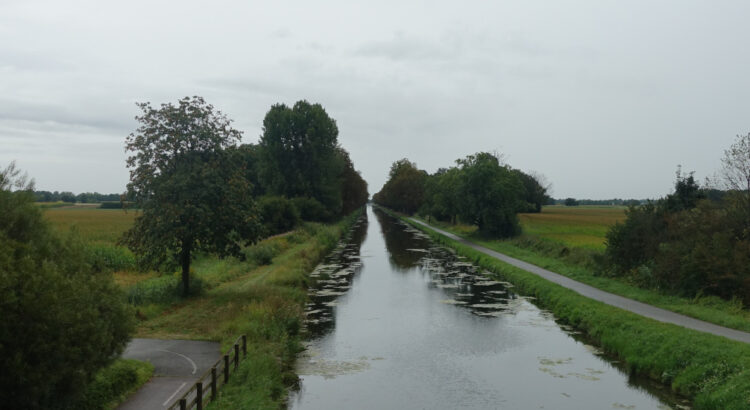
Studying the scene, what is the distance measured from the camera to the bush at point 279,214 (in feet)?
195

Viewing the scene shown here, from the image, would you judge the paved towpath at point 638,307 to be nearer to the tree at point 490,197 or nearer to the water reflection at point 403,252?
the water reflection at point 403,252

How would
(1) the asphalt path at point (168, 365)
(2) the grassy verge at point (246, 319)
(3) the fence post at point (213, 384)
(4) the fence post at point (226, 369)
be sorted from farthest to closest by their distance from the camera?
(2) the grassy verge at point (246, 319) → (4) the fence post at point (226, 369) → (3) the fence post at point (213, 384) → (1) the asphalt path at point (168, 365)

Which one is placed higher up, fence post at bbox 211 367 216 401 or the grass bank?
the grass bank

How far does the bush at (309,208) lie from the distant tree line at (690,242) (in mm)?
42342

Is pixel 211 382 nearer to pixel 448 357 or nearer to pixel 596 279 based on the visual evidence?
pixel 448 357

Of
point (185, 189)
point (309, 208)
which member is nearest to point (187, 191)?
point (185, 189)

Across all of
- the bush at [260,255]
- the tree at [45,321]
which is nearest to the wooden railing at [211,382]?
the tree at [45,321]

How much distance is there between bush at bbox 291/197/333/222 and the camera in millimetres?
65500

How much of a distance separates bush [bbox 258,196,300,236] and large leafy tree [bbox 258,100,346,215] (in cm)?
893

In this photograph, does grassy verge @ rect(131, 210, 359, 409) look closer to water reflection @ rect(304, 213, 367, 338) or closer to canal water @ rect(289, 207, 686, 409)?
water reflection @ rect(304, 213, 367, 338)

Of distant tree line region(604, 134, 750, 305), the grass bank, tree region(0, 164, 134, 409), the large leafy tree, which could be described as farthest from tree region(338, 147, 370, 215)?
tree region(0, 164, 134, 409)

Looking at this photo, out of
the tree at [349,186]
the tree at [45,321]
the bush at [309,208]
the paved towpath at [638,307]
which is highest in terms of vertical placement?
the tree at [349,186]

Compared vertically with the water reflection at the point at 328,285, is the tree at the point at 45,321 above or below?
above

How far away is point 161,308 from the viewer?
21.3 metres
